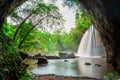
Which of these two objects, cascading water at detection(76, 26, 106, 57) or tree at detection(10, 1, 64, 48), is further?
cascading water at detection(76, 26, 106, 57)

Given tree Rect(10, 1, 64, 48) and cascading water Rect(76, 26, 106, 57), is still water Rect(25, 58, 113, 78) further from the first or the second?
cascading water Rect(76, 26, 106, 57)

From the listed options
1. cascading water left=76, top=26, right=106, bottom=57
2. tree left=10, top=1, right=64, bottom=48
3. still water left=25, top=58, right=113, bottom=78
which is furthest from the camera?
cascading water left=76, top=26, right=106, bottom=57

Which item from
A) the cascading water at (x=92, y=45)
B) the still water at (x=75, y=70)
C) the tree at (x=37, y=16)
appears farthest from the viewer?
the cascading water at (x=92, y=45)

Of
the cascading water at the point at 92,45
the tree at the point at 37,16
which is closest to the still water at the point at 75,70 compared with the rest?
the tree at the point at 37,16

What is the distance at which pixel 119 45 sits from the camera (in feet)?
35.1

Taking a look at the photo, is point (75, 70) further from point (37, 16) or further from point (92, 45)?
point (92, 45)

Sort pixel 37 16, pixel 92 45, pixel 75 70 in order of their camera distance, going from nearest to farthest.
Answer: pixel 75 70 → pixel 37 16 → pixel 92 45

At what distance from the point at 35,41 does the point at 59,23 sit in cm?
591

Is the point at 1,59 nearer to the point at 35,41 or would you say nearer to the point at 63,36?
the point at 35,41

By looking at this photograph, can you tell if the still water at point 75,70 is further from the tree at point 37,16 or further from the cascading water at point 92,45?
the cascading water at point 92,45

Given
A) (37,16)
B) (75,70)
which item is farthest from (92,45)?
(75,70)

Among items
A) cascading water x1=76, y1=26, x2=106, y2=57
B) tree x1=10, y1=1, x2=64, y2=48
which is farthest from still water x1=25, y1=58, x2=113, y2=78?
cascading water x1=76, y1=26, x2=106, y2=57

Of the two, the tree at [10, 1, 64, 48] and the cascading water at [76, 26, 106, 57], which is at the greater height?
the tree at [10, 1, 64, 48]

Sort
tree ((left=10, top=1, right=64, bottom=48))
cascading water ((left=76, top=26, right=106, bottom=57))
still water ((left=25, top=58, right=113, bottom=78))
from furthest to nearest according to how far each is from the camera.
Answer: cascading water ((left=76, top=26, right=106, bottom=57)) < tree ((left=10, top=1, right=64, bottom=48)) < still water ((left=25, top=58, right=113, bottom=78))
